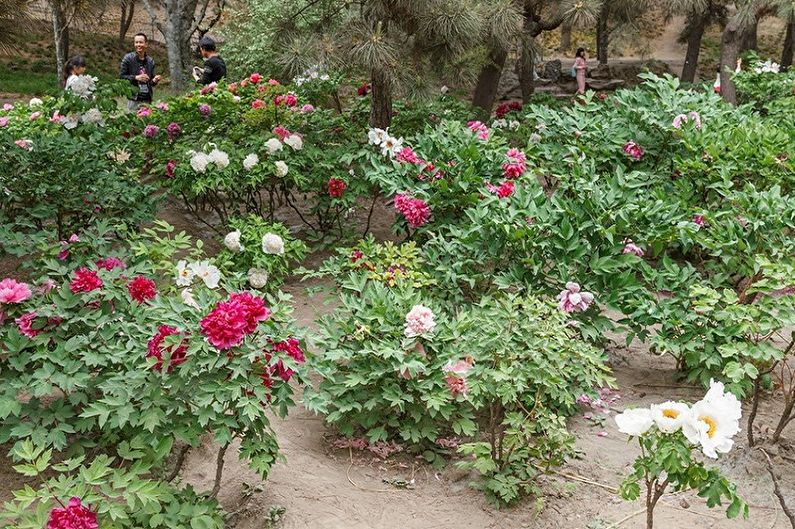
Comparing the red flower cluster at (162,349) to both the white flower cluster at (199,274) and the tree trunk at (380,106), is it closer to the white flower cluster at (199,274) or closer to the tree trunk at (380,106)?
the white flower cluster at (199,274)

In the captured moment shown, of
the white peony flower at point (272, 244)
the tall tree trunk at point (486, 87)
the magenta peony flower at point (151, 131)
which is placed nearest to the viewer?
the white peony flower at point (272, 244)

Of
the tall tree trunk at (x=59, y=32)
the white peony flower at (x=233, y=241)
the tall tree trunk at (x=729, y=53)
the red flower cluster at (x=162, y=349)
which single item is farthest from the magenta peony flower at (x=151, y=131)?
the tall tree trunk at (x=729, y=53)

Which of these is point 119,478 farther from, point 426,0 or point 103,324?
point 426,0

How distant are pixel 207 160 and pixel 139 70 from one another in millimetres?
3006

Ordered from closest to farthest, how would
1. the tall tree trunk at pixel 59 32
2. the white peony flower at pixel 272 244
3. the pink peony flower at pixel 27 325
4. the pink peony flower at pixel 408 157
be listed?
the pink peony flower at pixel 27 325, the white peony flower at pixel 272 244, the pink peony flower at pixel 408 157, the tall tree trunk at pixel 59 32

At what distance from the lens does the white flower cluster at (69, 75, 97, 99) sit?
497 cm

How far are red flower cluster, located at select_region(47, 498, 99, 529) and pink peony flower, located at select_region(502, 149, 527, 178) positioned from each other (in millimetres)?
2998

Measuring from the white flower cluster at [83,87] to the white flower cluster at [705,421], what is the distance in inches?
173

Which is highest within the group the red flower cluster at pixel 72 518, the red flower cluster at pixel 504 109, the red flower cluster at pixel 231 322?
the red flower cluster at pixel 504 109

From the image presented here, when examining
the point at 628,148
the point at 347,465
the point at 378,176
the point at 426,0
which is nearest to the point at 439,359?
the point at 347,465

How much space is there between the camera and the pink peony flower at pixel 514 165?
433cm

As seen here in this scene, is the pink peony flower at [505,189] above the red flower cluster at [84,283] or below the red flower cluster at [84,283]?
above

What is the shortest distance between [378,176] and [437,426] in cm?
174

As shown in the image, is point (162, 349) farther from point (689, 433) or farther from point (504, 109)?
point (504, 109)
